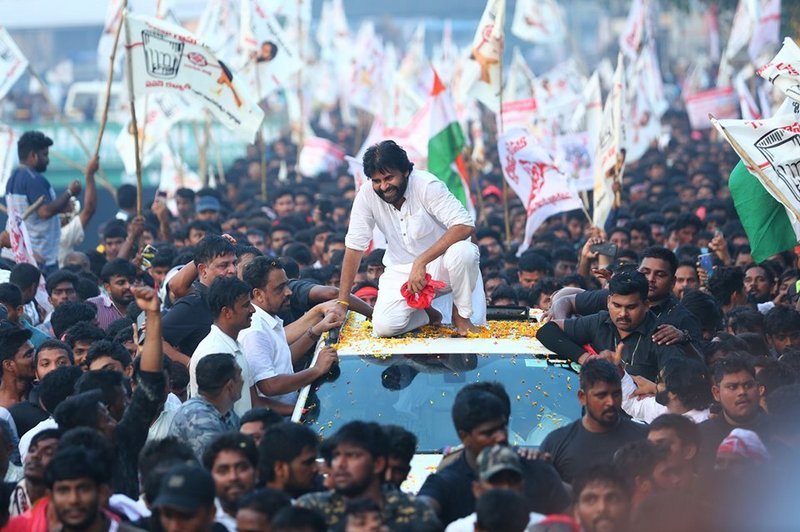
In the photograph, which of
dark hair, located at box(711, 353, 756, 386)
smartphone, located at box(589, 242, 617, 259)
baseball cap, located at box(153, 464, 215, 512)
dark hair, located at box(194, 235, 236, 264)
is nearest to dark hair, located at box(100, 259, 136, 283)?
dark hair, located at box(194, 235, 236, 264)

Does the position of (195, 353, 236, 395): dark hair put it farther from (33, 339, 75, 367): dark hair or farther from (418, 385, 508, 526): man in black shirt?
(33, 339, 75, 367): dark hair

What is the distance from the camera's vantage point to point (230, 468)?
5.93 metres

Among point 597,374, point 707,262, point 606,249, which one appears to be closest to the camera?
point 597,374

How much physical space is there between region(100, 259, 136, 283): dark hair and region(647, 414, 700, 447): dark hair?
216 inches

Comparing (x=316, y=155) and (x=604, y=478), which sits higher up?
(x=604, y=478)

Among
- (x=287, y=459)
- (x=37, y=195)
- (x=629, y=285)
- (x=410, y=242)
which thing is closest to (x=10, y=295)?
(x=410, y=242)

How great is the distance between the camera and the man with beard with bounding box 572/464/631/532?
18.6 feet

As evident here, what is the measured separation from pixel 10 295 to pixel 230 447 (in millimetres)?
4159

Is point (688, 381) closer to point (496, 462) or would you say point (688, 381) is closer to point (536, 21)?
point (496, 462)

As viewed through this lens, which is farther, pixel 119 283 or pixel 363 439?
pixel 119 283

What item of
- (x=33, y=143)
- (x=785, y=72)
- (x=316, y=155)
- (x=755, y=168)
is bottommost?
(x=316, y=155)

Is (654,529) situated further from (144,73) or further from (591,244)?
(144,73)

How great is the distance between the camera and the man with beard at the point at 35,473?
5.99m

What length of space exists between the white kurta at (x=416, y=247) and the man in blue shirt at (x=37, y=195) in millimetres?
4928
